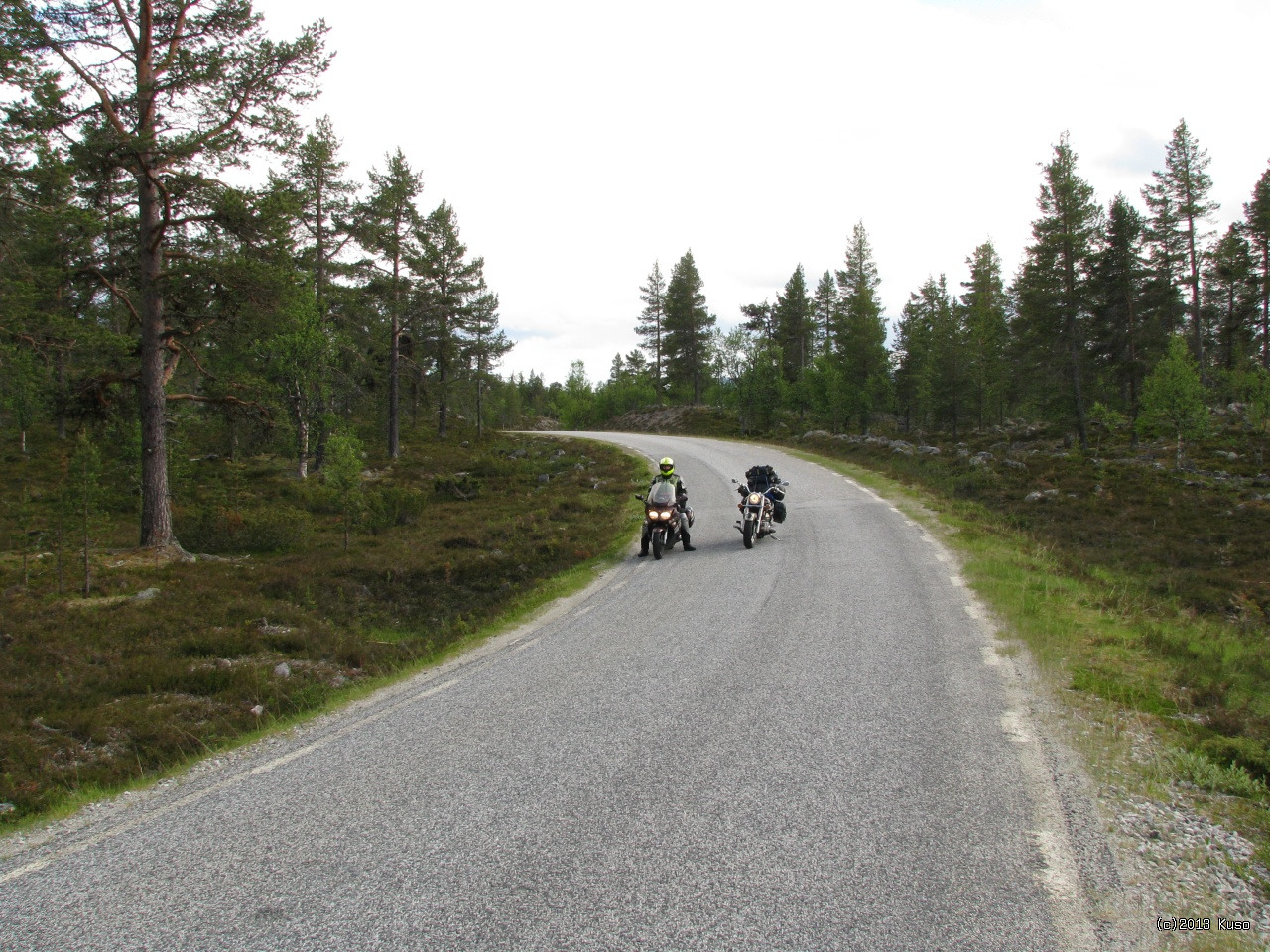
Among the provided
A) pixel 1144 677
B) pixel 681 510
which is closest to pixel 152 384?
pixel 681 510

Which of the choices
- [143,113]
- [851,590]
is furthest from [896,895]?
[143,113]

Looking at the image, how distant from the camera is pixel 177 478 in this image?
22656 millimetres

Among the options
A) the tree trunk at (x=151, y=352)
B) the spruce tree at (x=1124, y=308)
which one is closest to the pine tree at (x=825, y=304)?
the spruce tree at (x=1124, y=308)

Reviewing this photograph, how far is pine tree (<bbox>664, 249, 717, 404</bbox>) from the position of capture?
6531 cm

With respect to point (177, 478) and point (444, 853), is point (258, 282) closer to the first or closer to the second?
point (177, 478)

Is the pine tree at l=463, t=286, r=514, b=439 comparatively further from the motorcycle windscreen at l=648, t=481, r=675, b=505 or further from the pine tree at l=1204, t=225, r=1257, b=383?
the pine tree at l=1204, t=225, r=1257, b=383

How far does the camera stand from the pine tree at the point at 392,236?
31.1 m

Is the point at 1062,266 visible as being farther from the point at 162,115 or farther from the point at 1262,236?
the point at 162,115

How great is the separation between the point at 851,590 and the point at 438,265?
37396mm

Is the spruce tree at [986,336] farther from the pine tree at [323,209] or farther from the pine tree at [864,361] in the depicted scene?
the pine tree at [323,209]

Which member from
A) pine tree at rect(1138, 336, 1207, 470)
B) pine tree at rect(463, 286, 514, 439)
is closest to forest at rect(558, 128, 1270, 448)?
pine tree at rect(1138, 336, 1207, 470)

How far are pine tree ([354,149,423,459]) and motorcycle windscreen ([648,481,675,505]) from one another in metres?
23.9

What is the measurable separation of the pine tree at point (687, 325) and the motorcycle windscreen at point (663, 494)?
5309 cm

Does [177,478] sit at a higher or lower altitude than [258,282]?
lower
